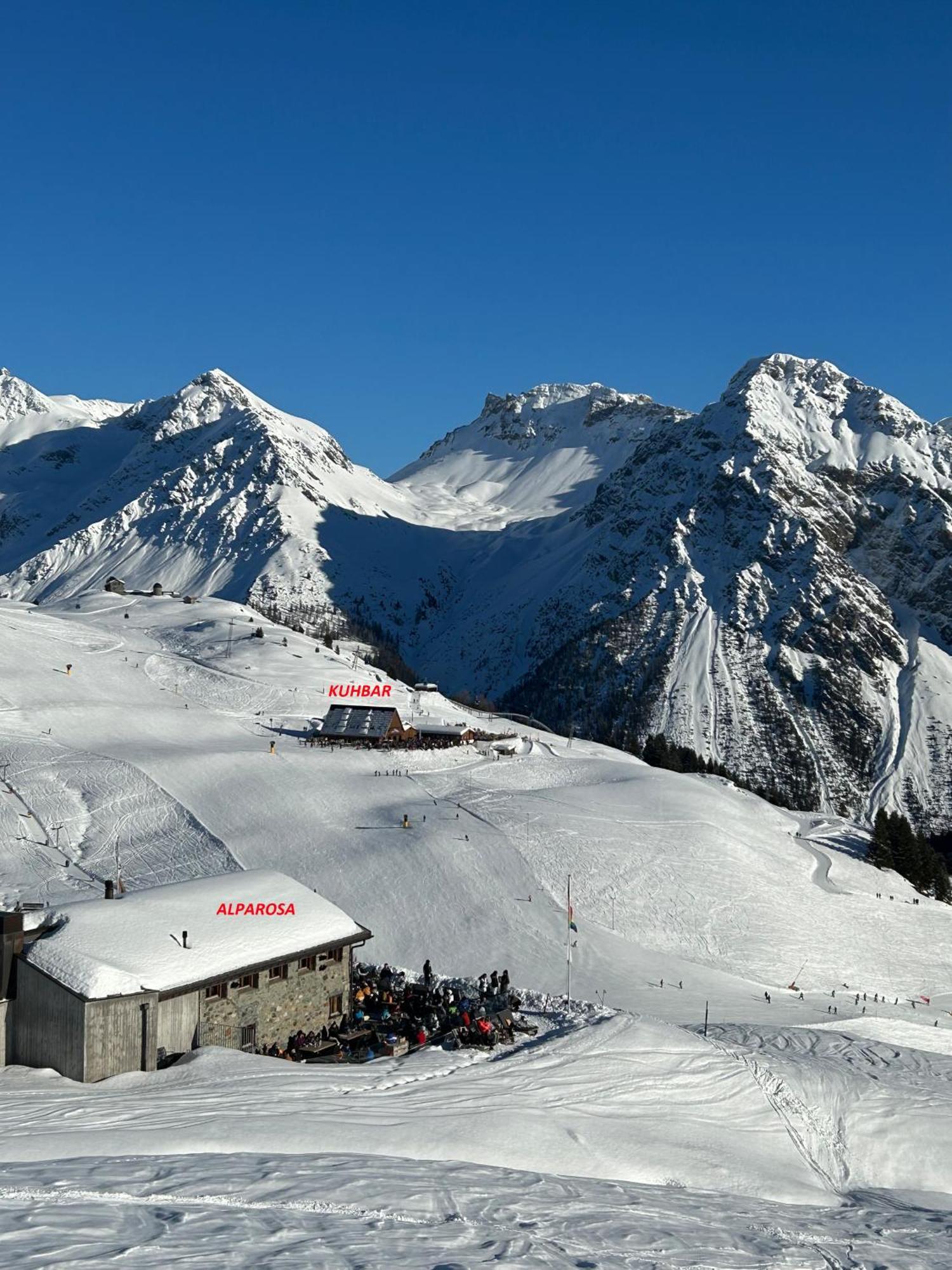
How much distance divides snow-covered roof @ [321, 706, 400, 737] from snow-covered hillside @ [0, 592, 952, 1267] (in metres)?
3.12

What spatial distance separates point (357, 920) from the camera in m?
52.7

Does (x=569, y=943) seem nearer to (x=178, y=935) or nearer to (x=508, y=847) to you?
(x=508, y=847)

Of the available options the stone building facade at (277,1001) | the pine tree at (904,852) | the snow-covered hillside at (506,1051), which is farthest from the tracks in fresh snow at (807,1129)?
the pine tree at (904,852)

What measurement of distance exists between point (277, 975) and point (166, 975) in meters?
4.05

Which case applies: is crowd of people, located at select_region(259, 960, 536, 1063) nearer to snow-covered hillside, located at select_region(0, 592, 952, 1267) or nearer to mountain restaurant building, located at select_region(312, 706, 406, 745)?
snow-covered hillside, located at select_region(0, 592, 952, 1267)

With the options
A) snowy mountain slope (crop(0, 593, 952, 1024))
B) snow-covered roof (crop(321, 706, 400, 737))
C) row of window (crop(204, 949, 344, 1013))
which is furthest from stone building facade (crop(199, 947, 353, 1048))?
snow-covered roof (crop(321, 706, 400, 737))

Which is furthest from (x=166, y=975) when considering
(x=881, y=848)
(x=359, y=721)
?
(x=881, y=848)

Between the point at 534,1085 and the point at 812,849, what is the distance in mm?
58103

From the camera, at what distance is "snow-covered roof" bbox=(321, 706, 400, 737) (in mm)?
91312

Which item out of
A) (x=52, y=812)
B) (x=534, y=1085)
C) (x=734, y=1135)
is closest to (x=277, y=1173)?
(x=534, y=1085)

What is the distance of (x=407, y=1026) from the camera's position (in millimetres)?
33000

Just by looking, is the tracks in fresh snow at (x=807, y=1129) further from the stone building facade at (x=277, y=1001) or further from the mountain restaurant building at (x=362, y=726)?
the mountain restaurant building at (x=362, y=726)

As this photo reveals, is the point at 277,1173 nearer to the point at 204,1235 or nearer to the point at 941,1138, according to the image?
the point at 204,1235

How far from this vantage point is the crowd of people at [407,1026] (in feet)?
105
